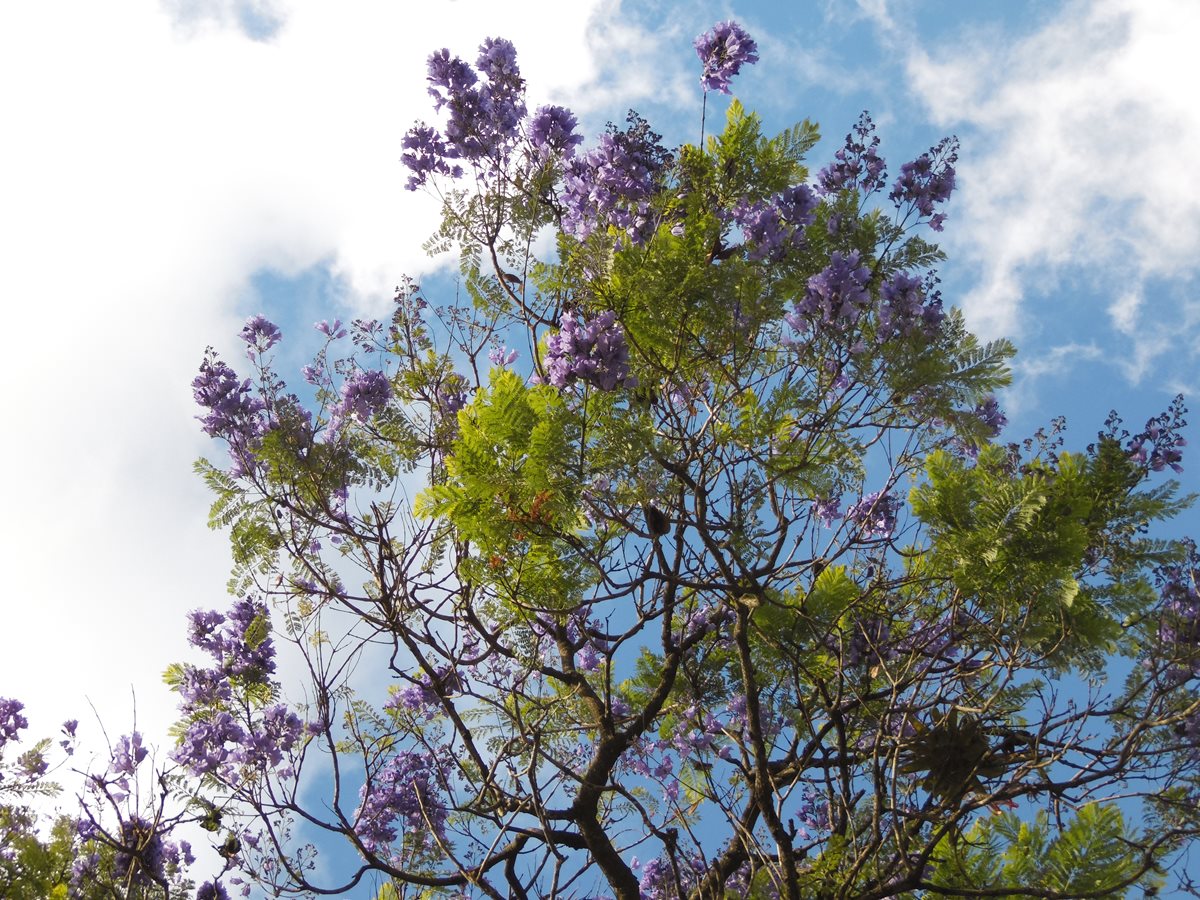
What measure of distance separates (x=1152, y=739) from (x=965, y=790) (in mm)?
1092

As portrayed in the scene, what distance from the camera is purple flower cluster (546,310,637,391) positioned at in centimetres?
374

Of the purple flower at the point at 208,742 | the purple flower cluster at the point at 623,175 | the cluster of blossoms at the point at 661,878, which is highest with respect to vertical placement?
the purple flower cluster at the point at 623,175

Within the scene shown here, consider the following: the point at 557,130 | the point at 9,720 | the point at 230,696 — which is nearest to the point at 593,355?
the point at 557,130

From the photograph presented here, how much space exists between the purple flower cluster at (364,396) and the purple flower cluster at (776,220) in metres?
2.01

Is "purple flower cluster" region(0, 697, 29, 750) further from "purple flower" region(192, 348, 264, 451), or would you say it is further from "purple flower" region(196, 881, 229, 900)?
"purple flower" region(192, 348, 264, 451)

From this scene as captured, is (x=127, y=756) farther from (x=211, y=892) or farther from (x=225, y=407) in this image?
(x=225, y=407)

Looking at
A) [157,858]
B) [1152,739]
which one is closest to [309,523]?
[157,858]

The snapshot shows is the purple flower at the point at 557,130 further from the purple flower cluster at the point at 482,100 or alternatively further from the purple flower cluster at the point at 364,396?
the purple flower cluster at the point at 364,396

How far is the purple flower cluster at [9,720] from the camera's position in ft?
23.2

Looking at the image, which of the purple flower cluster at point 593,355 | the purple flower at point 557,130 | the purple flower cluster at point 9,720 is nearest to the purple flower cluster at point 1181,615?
the purple flower cluster at point 593,355

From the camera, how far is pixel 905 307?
432 cm

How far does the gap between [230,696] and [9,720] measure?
2.55 m

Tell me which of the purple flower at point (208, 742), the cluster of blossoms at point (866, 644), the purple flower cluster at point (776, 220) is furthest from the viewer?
the purple flower at point (208, 742)

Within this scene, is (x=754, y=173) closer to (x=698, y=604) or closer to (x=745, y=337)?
(x=745, y=337)
